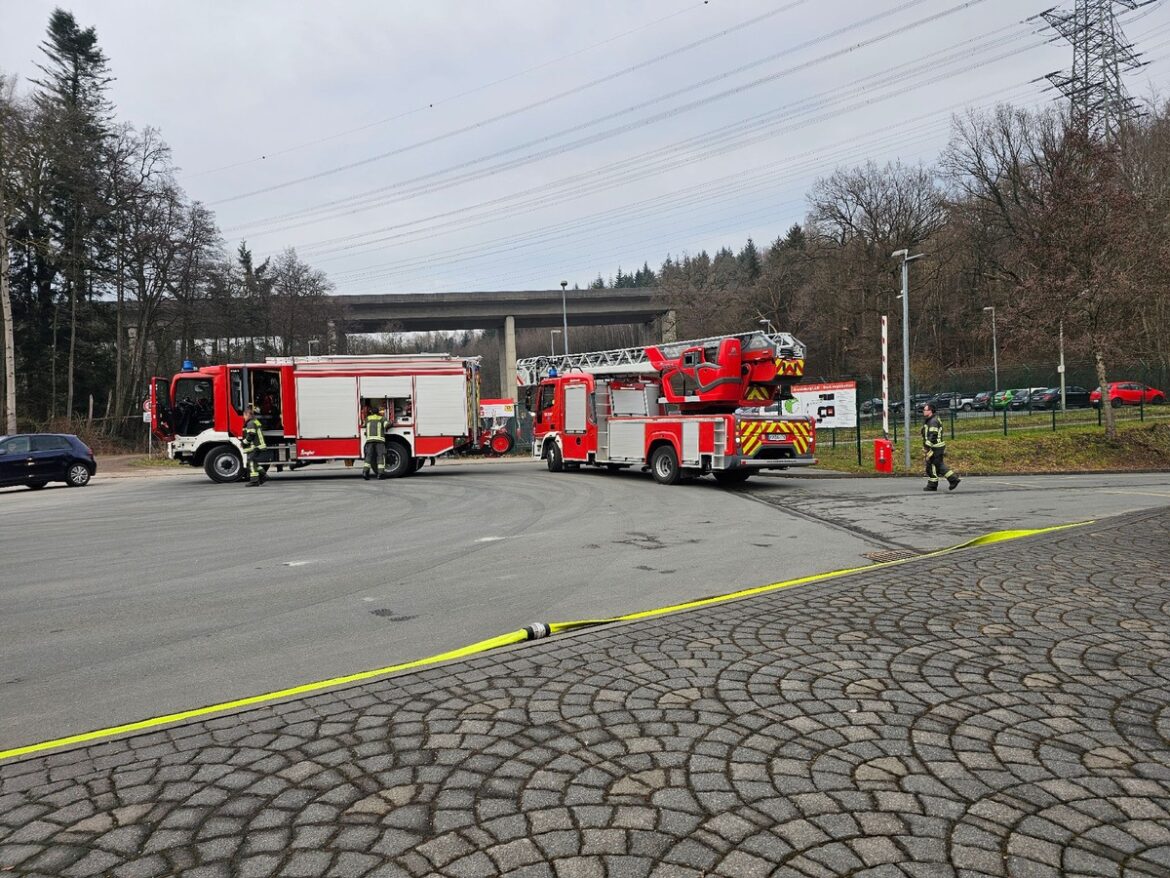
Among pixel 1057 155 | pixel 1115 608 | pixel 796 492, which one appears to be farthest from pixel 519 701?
pixel 1057 155

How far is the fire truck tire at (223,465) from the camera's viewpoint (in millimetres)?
20328

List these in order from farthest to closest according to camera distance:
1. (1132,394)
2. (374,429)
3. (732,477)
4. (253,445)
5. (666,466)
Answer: (1132,394) → (374,429) → (253,445) → (732,477) → (666,466)

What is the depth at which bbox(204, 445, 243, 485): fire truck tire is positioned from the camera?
20.3 m

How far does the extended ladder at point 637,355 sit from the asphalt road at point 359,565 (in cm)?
344

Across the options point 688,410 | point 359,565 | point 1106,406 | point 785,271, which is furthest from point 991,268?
point 359,565

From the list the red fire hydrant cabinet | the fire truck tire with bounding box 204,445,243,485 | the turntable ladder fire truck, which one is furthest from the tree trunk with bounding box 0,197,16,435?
the red fire hydrant cabinet

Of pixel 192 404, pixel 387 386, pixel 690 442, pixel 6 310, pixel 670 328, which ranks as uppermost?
pixel 670 328

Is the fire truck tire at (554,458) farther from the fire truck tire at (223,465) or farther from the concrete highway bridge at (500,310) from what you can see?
the concrete highway bridge at (500,310)

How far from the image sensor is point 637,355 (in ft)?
66.9

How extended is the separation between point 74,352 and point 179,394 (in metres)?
24.6

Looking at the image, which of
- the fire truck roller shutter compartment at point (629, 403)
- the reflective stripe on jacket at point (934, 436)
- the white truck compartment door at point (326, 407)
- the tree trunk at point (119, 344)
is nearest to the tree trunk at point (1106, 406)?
the reflective stripe on jacket at point (934, 436)

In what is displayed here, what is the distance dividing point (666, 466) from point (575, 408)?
12.4 ft

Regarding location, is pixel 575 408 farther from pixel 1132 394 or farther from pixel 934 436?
pixel 1132 394

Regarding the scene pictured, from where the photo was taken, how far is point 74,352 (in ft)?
129
